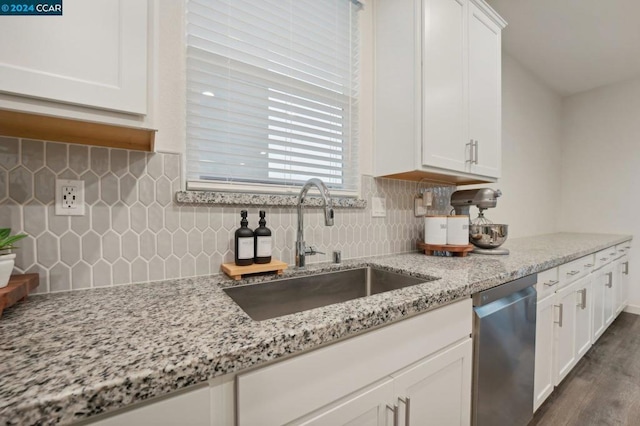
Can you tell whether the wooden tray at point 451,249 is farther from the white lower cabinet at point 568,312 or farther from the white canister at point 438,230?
the white lower cabinet at point 568,312

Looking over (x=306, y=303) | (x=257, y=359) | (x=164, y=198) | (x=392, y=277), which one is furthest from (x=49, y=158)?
(x=392, y=277)

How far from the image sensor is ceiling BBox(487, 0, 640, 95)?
2041mm

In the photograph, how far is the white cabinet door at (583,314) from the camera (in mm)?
1820

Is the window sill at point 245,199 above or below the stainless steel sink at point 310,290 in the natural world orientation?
above

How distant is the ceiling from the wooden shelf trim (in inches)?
99.9

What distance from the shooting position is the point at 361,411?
689 millimetres

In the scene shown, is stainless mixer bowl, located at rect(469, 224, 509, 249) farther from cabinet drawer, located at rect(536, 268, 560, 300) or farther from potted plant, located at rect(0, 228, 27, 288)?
potted plant, located at rect(0, 228, 27, 288)

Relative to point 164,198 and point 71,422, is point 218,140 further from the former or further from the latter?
point 71,422

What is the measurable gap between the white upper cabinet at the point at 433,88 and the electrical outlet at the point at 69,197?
1312 millimetres

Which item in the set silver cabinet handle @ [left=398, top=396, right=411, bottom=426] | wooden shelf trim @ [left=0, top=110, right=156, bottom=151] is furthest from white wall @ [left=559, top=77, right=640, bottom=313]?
wooden shelf trim @ [left=0, top=110, right=156, bottom=151]

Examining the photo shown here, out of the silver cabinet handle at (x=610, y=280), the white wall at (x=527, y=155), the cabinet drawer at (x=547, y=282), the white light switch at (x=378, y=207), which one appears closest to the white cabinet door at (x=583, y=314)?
the cabinet drawer at (x=547, y=282)

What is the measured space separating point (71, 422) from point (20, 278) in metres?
0.60

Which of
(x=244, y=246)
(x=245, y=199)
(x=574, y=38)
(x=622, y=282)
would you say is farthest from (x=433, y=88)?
(x=622, y=282)

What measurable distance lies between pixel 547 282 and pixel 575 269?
53 cm
